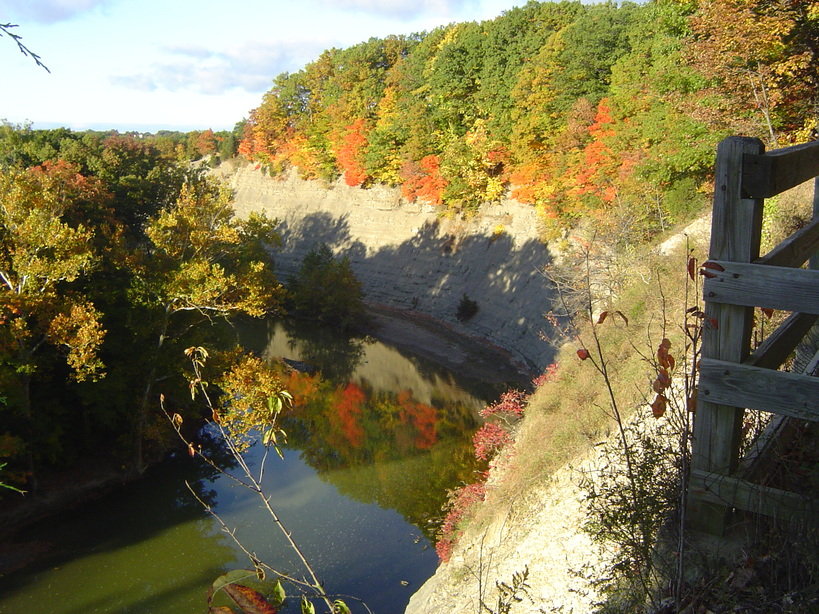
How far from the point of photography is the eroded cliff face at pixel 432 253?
31.3 m

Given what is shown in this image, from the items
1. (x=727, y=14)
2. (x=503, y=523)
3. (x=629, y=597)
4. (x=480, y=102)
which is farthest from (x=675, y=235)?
(x=480, y=102)

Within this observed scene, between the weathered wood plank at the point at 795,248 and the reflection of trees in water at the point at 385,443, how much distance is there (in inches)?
498

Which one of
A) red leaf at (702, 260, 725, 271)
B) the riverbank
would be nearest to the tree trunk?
the riverbank

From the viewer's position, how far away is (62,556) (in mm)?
14883

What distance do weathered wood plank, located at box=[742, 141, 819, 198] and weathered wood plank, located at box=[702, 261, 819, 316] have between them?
0.37 m

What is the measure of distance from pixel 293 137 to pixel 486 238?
72.7 ft

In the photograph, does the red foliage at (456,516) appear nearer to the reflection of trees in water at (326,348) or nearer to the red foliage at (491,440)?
the red foliage at (491,440)

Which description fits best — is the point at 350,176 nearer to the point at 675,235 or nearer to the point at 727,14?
the point at 675,235

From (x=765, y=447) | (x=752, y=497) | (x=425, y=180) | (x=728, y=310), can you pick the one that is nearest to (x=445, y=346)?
(x=425, y=180)

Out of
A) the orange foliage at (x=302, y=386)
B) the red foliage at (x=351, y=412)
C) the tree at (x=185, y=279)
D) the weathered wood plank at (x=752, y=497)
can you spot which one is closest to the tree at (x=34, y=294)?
the tree at (x=185, y=279)

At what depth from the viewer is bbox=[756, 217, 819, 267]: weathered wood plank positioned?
11.8ft

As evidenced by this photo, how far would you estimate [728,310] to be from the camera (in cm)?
346

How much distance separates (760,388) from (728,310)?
1.37ft

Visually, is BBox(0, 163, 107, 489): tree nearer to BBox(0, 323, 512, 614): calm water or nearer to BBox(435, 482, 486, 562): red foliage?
BBox(0, 323, 512, 614): calm water
